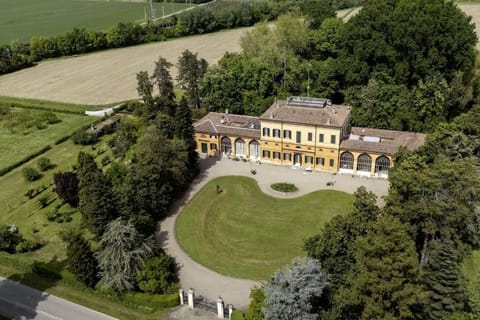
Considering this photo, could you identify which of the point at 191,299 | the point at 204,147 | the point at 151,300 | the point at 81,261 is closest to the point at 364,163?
the point at 204,147

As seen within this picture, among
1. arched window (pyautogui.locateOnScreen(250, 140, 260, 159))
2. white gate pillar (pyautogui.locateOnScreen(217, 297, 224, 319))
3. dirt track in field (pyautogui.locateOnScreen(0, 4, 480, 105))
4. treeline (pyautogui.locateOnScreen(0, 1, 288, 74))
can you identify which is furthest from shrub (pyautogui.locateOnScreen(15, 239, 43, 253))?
treeline (pyautogui.locateOnScreen(0, 1, 288, 74))

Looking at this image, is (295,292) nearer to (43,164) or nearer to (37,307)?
(37,307)

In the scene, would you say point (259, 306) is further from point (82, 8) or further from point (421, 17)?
point (82, 8)

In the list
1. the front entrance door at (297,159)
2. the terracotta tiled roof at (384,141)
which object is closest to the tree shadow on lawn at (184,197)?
the front entrance door at (297,159)

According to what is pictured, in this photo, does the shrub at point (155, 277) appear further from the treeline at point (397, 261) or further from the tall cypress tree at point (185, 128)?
the tall cypress tree at point (185, 128)

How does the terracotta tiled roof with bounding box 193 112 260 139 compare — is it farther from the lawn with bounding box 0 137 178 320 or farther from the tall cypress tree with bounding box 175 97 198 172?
the lawn with bounding box 0 137 178 320

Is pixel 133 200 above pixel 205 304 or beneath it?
above

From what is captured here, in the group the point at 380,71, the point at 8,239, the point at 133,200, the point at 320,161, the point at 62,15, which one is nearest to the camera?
the point at 8,239
